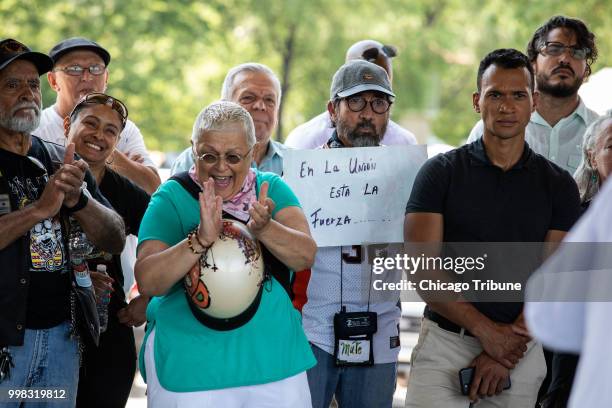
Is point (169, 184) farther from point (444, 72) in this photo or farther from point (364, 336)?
point (444, 72)

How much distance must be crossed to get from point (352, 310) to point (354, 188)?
22.2 inches

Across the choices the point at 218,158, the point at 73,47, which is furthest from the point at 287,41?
the point at 218,158

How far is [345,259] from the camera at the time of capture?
446cm

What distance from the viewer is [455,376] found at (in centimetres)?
410

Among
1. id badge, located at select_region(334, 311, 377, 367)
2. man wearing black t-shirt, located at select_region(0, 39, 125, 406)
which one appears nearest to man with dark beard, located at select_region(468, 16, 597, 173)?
id badge, located at select_region(334, 311, 377, 367)

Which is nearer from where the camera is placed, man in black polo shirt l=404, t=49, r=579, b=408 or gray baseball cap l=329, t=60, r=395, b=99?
man in black polo shirt l=404, t=49, r=579, b=408

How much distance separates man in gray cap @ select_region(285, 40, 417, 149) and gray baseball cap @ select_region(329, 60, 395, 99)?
0.42 meters

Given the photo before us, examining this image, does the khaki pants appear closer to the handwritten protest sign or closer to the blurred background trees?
the handwritten protest sign

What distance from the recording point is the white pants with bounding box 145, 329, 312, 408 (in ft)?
10.9

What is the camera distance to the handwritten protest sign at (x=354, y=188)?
439cm

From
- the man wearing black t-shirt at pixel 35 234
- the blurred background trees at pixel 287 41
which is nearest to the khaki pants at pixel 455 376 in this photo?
the man wearing black t-shirt at pixel 35 234

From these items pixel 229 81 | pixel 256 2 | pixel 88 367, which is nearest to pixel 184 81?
pixel 256 2

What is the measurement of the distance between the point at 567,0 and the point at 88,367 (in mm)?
11581

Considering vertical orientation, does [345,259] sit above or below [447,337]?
above
